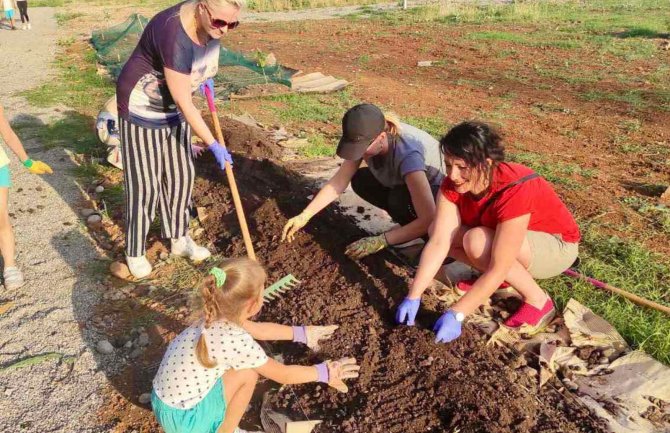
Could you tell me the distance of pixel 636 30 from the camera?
463 inches

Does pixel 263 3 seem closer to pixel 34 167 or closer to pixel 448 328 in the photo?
pixel 34 167

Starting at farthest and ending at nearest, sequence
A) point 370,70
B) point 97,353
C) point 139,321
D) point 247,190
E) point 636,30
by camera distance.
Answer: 1. point 636,30
2. point 370,70
3. point 247,190
4. point 139,321
5. point 97,353

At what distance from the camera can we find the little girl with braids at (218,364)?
178 centimetres

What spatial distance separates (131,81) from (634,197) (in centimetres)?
382

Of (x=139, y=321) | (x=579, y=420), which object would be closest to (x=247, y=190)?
(x=139, y=321)

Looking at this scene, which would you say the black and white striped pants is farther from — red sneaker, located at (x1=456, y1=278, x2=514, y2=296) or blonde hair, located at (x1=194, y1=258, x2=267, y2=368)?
red sneaker, located at (x1=456, y1=278, x2=514, y2=296)

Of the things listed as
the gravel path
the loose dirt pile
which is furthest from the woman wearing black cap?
the gravel path

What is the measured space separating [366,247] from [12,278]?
214cm

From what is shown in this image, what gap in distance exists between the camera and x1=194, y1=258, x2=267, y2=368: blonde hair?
5.79 feet

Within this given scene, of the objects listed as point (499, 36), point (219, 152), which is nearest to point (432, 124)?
point (219, 152)

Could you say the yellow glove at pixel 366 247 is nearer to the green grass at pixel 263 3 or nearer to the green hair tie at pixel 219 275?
the green hair tie at pixel 219 275

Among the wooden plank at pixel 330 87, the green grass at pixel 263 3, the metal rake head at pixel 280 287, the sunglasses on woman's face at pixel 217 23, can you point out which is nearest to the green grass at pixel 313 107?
the wooden plank at pixel 330 87

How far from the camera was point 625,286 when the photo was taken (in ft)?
10.1

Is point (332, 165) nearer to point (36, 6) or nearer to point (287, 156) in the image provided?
point (287, 156)
